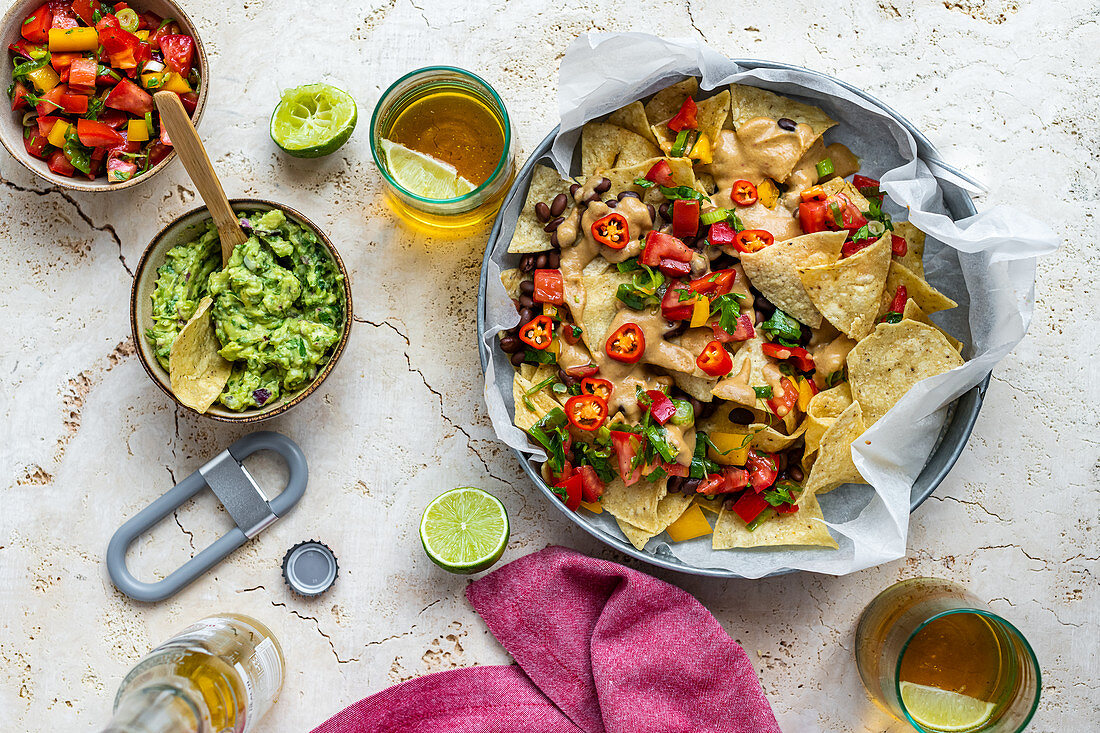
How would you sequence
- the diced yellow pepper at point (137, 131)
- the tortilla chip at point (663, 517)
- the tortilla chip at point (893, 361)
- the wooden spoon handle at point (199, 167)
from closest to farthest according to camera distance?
the wooden spoon handle at point (199, 167), the tortilla chip at point (893, 361), the tortilla chip at point (663, 517), the diced yellow pepper at point (137, 131)

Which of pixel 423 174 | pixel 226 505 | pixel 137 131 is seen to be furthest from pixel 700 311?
pixel 137 131

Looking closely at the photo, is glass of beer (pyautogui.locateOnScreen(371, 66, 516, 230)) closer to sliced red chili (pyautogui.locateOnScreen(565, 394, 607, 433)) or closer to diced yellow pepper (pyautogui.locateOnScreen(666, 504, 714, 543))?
sliced red chili (pyautogui.locateOnScreen(565, 394, 607, 433))

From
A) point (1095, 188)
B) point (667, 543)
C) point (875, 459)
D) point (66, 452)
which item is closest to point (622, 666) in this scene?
point (667, 543)

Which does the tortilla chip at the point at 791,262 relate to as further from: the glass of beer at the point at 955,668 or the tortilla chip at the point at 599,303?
the glass of beer at the point at 955,668

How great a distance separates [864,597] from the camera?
247cm

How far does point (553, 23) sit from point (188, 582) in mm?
2149

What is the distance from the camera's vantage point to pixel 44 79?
2357mm

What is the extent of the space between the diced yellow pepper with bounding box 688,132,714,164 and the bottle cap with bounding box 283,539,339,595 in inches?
65.7

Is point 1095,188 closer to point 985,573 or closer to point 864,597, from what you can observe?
point 985,573

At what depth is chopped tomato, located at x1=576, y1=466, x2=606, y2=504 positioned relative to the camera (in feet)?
7.38

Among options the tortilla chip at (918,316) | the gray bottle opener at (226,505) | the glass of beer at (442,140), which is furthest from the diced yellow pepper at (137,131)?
the tortilla chip at (918,316)

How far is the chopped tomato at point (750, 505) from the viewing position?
2248 mm

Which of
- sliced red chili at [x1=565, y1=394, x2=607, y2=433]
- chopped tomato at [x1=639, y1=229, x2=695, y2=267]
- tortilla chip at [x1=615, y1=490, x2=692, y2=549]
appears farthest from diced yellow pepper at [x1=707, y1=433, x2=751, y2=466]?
chopped tomato at [x1=639, y1=229, x2=695, y2=267]

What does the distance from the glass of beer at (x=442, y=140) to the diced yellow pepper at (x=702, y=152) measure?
535 mm
